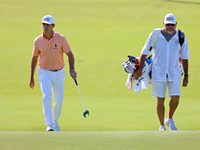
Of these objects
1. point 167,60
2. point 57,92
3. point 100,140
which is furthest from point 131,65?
point 100,140

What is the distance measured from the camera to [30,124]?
11586 millimetres

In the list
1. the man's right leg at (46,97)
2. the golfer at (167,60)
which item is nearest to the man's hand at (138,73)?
the golfer at (167,60)

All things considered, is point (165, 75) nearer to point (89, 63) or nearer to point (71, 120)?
point (71, 120)

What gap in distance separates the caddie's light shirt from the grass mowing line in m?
1.98

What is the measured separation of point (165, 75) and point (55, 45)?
1.73 meters

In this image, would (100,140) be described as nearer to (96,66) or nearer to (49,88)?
(49,88)

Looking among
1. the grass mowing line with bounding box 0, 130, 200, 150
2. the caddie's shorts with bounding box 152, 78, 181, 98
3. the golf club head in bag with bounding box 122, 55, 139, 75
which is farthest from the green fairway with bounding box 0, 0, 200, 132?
the golf club head in bag with bounding box 122, 55, 139, 75

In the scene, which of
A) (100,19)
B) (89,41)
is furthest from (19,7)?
(89,41)

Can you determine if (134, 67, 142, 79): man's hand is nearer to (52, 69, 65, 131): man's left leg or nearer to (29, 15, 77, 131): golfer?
(29, 15, 77, 131): golfer

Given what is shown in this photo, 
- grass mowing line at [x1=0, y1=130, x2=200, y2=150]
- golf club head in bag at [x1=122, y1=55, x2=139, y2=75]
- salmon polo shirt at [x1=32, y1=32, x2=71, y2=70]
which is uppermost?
salmon polo shirt at [x1=32, y1=32, x2=71, y2=70]

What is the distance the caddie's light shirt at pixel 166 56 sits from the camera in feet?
30.0

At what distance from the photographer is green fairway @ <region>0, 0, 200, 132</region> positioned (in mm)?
11703

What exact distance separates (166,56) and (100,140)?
2.76 metres

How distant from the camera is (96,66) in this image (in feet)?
61.2
